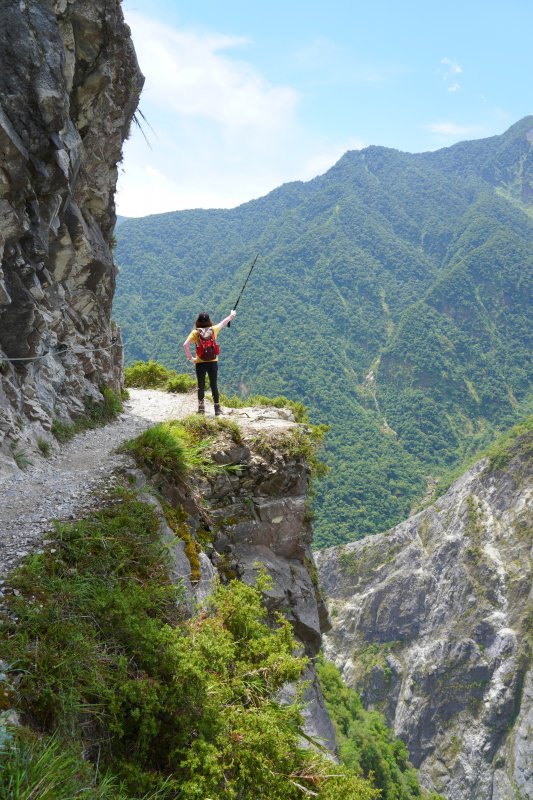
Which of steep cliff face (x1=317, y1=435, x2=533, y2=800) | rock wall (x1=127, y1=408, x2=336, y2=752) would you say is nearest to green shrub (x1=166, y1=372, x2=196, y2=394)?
rock wall (x1=127, y1=408, x2=336, y2=752)

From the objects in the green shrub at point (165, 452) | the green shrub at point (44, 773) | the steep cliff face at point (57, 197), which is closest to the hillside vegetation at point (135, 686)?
the green shrub at point (44, 773)

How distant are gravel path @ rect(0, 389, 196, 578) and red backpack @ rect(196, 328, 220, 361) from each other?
197 centimetres

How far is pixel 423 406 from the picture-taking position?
546 feet

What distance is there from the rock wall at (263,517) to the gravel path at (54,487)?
1.04m

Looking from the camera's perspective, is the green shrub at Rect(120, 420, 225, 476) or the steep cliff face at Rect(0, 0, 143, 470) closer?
the green shrub at Rect(120, 420, 225, 476)

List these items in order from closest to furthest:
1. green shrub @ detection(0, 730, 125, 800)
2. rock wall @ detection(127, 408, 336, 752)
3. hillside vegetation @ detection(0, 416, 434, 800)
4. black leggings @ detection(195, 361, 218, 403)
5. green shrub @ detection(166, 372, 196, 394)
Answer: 1. green shrub @ detection(0, 730, 125, 800)
2. hillside vegetation @ detection(0, 416, 434, 800)
3. rock wall @ detection(127, 408, 336, 752)
4. black leggings @ detection(195, 361, 218, 403)
5. green shrub @ detection(166, 372, 196, 394)

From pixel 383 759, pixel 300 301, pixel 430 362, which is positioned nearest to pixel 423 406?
pixel 430 362

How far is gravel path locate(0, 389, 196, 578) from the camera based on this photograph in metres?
4.73

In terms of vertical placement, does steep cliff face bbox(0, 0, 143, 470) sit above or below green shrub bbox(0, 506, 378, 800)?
above

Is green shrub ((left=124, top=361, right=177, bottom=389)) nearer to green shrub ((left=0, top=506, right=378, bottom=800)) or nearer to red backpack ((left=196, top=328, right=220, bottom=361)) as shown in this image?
red backpack ((left=196, top=328, right=220, bottom=361))

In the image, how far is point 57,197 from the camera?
8727mm

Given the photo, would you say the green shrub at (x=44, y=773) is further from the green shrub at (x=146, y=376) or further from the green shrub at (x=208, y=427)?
the green shrub at (x=146, y=376)

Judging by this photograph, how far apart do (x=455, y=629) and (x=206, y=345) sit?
237ft

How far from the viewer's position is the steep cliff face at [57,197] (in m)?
7.52
